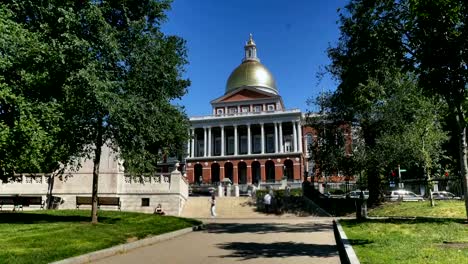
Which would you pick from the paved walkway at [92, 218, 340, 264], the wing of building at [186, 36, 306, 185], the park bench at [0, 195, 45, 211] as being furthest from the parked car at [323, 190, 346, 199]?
the wing of building at [186, 36, 306, 185]

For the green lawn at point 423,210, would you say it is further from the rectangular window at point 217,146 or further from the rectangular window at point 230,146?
the rectangular window at point 217,146

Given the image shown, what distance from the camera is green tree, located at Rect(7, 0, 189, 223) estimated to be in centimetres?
1609

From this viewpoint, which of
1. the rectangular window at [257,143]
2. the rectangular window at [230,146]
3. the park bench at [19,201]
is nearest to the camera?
the park bench at [19,201]

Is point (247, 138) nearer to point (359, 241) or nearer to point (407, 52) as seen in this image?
point (407, 52)

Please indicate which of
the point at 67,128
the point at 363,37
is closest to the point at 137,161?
the point at 67,128

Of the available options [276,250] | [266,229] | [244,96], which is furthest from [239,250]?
[244,96]

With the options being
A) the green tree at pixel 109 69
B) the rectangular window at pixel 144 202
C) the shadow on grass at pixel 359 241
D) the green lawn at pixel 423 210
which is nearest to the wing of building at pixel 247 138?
the rectangular window at pixel 144 202

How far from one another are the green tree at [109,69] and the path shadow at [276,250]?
6.72 meters

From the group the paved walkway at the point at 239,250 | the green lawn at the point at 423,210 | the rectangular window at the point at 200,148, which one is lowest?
the paved walkway at the point at 239,250

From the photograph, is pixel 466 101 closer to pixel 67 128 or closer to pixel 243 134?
pixel 67 128

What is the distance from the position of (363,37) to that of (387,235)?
11.1 meters

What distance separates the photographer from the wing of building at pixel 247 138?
83.3 meters

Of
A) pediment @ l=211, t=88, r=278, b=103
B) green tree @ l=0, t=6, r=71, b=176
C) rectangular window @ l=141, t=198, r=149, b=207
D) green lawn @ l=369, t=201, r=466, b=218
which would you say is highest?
pediment @ l=211, t=88, r=278, b=103

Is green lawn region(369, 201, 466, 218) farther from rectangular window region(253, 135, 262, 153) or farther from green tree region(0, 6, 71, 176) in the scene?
rectangular window region(253, 135, 262, 153)
